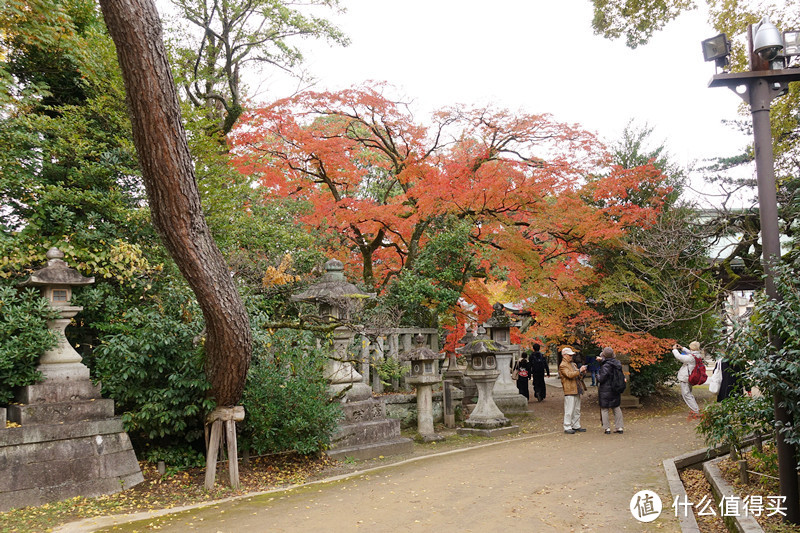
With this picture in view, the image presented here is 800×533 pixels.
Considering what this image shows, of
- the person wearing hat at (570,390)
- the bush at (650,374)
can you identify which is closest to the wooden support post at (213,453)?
the person wearing hat at (570,390)

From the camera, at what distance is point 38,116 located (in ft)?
26.9

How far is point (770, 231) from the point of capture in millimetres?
5223

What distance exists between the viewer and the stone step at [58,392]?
667cm

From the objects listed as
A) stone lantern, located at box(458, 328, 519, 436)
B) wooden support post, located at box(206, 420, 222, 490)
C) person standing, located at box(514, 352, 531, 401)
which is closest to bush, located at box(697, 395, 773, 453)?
stone lantern, located at box(458, 328, 519, 436)

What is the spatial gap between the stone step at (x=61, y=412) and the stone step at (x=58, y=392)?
0.12 m

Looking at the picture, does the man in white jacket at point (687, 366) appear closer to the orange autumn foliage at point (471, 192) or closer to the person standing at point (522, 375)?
the orange autumn foliage at point (471, 192)

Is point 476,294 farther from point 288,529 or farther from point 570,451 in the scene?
point 288,529

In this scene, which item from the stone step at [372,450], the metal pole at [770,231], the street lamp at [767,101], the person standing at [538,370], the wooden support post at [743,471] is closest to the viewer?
the metal pole at [770,231]

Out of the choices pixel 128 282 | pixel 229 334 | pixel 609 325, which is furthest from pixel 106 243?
pixel 609 325

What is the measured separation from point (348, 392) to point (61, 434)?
13.6ft

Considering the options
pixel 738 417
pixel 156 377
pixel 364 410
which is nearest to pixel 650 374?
pixel 364 410

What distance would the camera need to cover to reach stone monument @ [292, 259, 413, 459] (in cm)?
883

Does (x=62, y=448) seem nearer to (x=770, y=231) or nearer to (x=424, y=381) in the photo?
(x=424, y=381)

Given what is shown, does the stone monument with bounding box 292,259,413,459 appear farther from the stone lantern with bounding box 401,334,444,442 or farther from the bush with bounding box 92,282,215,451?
the bush with bounding box 92,282,215,451
